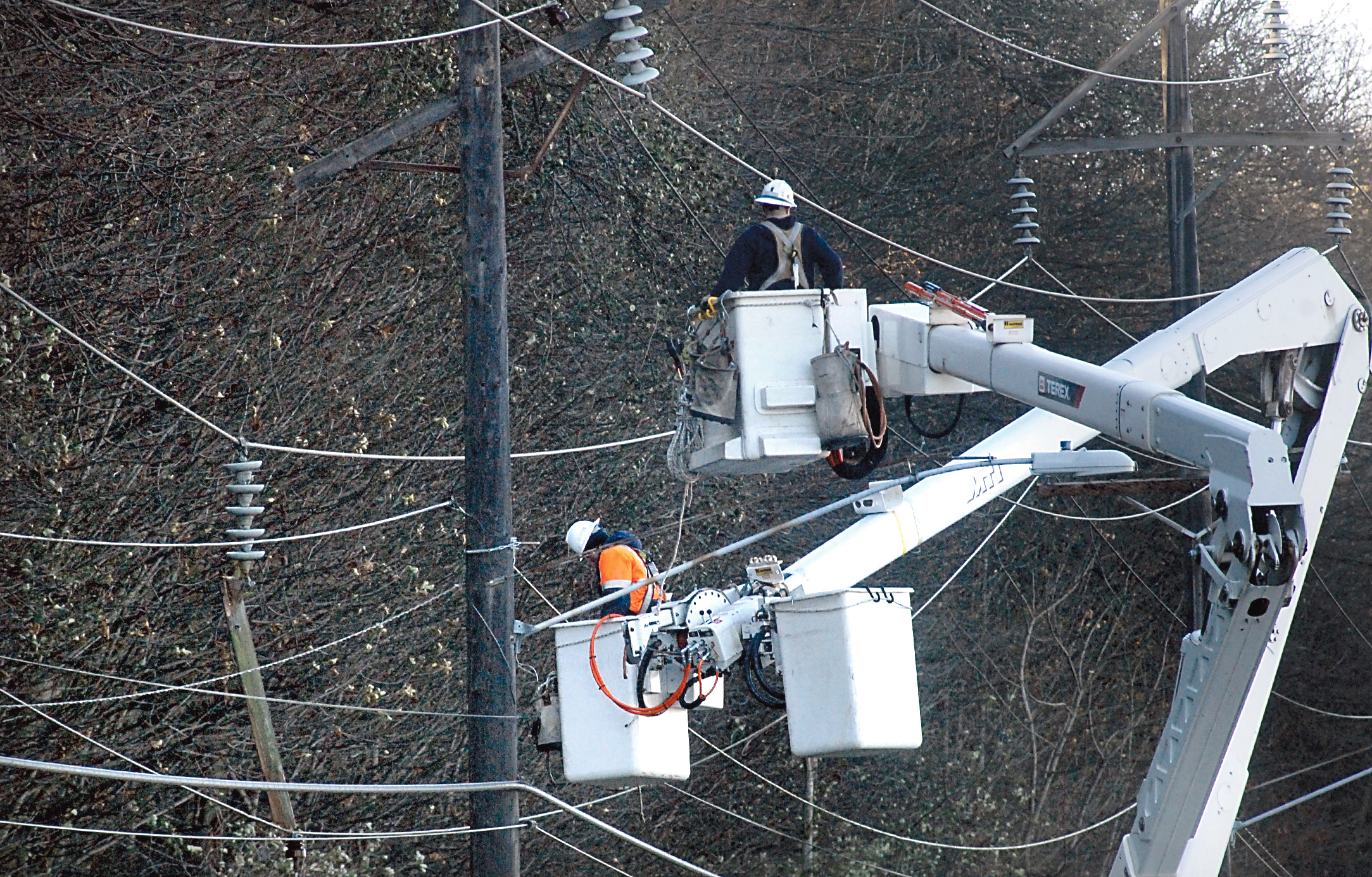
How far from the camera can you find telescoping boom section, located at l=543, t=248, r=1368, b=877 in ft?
22.6

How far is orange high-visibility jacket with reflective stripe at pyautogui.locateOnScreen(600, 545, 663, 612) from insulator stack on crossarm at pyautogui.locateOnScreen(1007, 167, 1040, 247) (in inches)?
274

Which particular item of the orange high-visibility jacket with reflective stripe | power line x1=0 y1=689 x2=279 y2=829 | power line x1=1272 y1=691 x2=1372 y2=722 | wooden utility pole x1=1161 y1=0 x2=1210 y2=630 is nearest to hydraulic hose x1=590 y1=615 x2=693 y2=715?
the orange high-visibility jacket with reflective stripe

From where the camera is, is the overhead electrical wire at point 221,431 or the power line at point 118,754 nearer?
the overhead electrical wire at point 221,431

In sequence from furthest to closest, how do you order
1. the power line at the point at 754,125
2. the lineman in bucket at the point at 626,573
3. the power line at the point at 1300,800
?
the power line at the point at 754,125
the power line at the point at 1300,800
the lineman in bucket at the point at 626,573

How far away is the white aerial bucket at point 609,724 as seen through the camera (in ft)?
27.9

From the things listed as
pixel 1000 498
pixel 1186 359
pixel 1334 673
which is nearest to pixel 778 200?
pixel 1186 359

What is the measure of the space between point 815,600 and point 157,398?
730 centimetres

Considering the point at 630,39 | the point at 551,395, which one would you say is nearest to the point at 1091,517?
the point at 551,395

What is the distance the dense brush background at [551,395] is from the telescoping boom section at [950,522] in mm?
446

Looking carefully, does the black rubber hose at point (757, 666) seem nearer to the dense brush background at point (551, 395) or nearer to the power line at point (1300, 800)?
the dense brush background at point (551, 395)

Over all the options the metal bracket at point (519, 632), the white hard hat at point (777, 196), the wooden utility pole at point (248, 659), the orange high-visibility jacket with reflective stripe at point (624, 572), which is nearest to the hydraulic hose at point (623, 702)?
the orange high-visibility jacket with reflective stripe at point (624, 572)

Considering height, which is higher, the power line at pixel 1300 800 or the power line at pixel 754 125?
the power line at pixel 754 125

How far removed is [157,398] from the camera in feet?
44.2

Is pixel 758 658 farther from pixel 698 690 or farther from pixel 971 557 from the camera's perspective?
pixel 971 557
